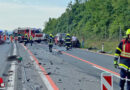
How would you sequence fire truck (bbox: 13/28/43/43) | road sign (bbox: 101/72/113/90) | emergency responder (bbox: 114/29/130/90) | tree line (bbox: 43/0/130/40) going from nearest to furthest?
road sign (bbox: 101/72/113/90) → emergency responder (bbox: 114/29/130/90) → tree line (bbox: 43/0/130/40) → fire truck (bbox: 13/28/43/43)

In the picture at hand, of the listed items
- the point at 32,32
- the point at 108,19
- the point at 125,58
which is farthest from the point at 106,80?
the point at 32,32

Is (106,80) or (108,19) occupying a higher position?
(108,19)

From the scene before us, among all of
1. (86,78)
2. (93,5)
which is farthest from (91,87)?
(93,5)

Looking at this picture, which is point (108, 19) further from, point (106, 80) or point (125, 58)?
point (106, 80)

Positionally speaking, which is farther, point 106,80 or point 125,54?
point 125,54

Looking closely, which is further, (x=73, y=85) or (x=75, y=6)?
(x=75, y=6)

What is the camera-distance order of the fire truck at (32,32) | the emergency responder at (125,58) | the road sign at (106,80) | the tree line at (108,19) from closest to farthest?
1. the road sign at (106,80)
2. the emergency responder at (125,58)
3. the tree line at (108,19)
4. the fire truck at (32,32)

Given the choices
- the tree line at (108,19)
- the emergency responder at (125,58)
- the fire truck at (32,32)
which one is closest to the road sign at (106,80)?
the emergency responder at (125,58)

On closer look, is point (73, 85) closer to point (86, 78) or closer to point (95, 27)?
point (86, 78)

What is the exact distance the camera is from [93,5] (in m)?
46.6

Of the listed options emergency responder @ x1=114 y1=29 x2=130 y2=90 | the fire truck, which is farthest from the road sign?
the fire truck

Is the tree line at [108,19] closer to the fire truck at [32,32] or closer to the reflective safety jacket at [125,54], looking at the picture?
the fire truck at [32,32]

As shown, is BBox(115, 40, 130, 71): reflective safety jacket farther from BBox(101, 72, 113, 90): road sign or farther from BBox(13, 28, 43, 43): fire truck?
BBox(13, 28, 43, 43): fire truck

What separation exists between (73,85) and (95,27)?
110 feet
